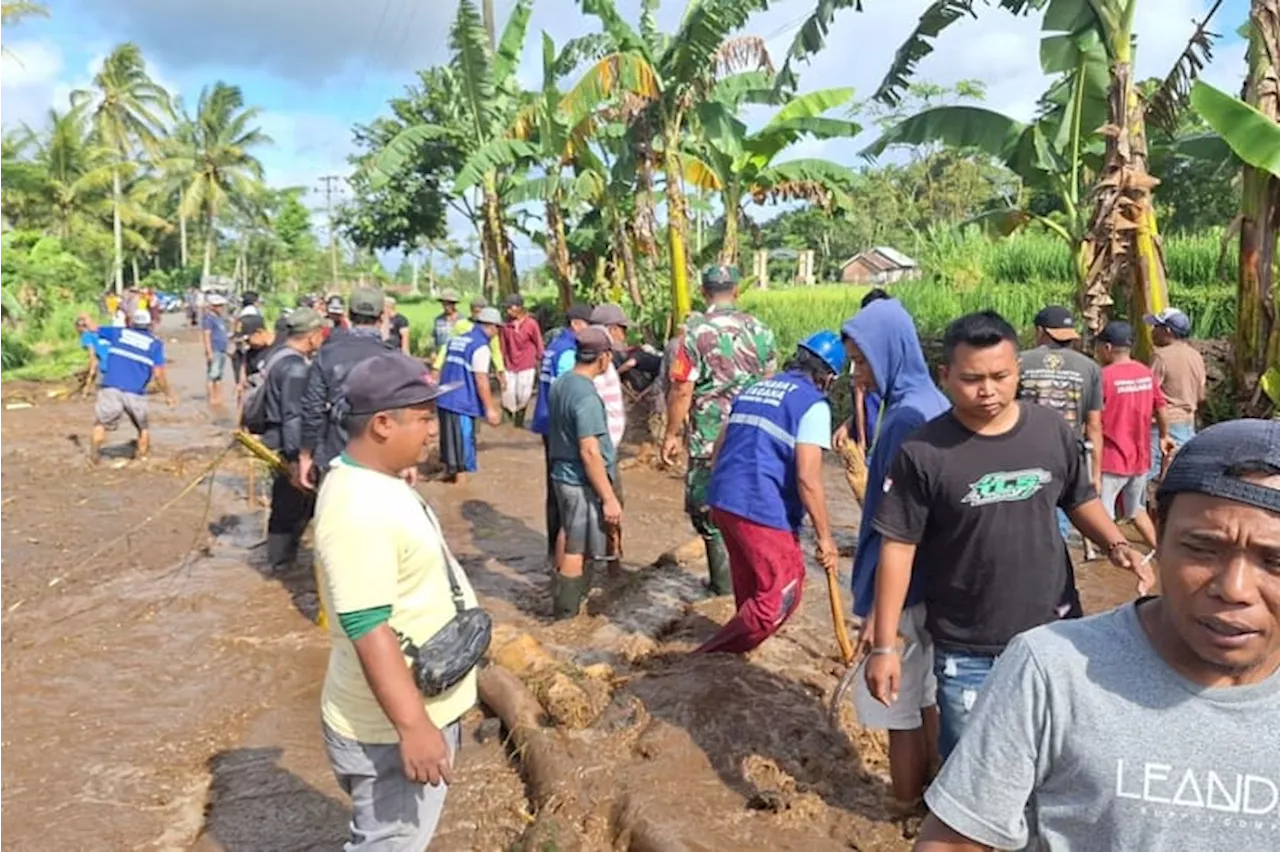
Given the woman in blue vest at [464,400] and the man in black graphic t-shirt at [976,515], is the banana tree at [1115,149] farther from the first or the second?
the man in black graphic t-shirt at [976,515]

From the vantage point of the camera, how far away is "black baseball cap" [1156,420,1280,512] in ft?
4.40

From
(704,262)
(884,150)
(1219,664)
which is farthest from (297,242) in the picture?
(1219,664)

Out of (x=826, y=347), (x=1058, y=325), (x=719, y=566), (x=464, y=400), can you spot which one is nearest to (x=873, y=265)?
(x=464, y=400)

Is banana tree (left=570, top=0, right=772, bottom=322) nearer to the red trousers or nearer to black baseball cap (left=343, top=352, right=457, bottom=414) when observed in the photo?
the red trousers

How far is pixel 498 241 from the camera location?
17.8 m

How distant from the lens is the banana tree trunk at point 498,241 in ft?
56.9

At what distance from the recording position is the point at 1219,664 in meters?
1.37

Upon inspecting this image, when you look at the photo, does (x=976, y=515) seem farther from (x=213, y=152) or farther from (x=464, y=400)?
(x=213, y=152)

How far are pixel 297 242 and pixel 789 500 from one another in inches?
2416

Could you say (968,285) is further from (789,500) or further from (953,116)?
(789,500)


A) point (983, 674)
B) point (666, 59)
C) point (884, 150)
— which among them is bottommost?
point (983, 674)

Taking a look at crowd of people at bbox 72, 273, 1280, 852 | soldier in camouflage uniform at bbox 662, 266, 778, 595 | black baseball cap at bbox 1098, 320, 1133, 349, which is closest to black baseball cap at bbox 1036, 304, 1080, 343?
crowd of people at bbox 72, 273, 1280, 852

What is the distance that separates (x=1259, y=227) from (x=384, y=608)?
27.6ft

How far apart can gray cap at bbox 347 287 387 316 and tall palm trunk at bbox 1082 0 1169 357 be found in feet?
20.2
